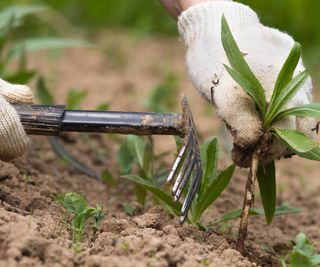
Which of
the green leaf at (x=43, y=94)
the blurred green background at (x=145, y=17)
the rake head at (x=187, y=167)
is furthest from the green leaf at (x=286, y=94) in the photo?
the blurred green background at (x=145, y=17)

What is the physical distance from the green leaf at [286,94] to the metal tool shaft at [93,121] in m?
0.31

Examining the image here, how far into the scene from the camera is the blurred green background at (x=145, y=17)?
5645mm

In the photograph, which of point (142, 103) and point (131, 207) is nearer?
point (131, 207)

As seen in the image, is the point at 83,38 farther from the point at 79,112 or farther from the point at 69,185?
the point at 79,112

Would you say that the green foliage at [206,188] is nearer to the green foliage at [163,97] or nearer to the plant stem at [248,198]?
the plant stem at [248,198]

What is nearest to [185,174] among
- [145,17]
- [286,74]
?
[286,74]

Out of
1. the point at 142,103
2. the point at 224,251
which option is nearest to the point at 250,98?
the point at 224,251

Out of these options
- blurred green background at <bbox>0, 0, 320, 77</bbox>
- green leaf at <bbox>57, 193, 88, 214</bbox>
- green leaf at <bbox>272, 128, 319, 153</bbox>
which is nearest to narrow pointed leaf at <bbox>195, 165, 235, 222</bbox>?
green leaf at <bbox>272, 128, 319, 153</bbox>

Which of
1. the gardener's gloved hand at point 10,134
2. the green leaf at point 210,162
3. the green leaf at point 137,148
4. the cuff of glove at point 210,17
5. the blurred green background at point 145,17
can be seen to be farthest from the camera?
the blurred green background at point 145,17

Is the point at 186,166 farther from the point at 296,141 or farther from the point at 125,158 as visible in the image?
the point at 125,158

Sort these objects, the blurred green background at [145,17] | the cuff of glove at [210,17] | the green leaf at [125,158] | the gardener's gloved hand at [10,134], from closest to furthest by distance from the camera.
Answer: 1. the gardener's gloved hand at [10,134]
2. the cuff of glove at [210,17]
3. the green leaf at [125,158]
4. the blurred green background at [145,17]

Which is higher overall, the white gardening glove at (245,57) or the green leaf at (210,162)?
the white gardening glove at (245,57)

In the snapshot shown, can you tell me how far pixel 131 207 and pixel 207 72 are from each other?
603 millimetres

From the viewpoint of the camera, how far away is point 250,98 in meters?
2.56
